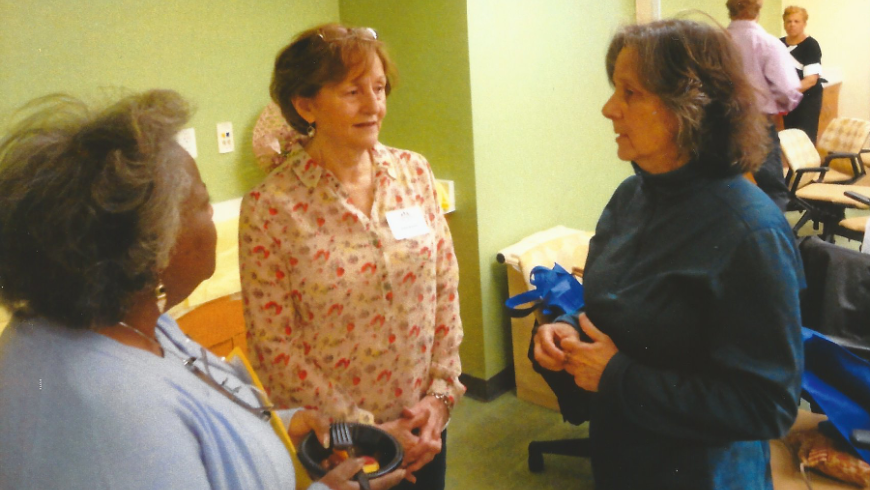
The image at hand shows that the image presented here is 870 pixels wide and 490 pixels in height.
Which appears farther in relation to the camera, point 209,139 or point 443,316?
point 209,139

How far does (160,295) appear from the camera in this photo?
1019 mm

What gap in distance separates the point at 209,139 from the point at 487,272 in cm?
148

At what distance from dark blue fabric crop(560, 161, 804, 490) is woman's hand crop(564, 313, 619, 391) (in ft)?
0.07

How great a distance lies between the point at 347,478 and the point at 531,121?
2550mm

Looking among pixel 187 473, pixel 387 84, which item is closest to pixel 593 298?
pixel 387 84

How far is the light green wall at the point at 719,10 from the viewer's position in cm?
440

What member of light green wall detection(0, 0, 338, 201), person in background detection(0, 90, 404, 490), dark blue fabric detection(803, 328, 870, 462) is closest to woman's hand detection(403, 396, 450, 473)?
person in background detection(0, 90, 404, 490)

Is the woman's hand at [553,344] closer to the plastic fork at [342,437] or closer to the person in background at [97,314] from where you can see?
the plastic fork at [342,437]

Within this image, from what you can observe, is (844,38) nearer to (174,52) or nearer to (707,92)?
(174,52)

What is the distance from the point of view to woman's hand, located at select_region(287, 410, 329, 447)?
4.47ft

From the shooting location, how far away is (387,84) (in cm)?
162

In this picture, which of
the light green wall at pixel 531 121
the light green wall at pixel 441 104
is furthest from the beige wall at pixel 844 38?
the light green wall at pixel 441 104

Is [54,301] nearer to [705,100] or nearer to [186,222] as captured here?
[186,222]

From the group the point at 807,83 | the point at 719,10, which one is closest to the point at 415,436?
the point at 719,10
